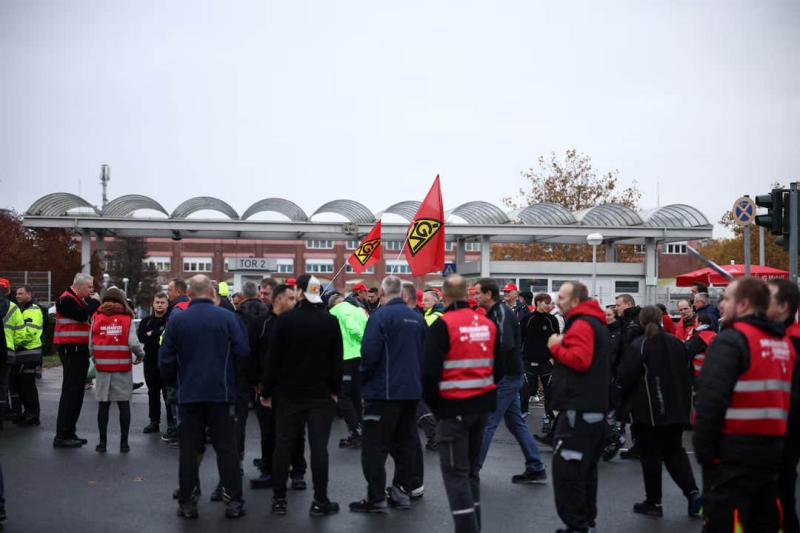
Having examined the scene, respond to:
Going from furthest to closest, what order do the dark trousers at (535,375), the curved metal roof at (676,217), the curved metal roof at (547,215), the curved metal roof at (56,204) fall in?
the curved metal roof at (547,215), the curved metal roof at (676,217), the curved metal roof at (56,204), the dark trousers at (535,375)

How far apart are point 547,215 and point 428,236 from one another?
70.2 ft

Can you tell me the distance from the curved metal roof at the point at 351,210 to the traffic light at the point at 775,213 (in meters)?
21.4

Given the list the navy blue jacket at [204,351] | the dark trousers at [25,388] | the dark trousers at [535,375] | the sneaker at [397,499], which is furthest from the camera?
the dark trousers at [25,388]

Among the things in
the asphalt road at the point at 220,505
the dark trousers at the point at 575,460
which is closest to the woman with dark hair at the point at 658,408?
the asphalt road at the point at 220,505

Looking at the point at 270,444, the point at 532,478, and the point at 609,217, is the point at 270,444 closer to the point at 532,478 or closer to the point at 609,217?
the point at 532,478

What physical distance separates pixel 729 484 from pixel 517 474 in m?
4.51

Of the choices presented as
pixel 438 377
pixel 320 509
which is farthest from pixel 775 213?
pixel 320 509

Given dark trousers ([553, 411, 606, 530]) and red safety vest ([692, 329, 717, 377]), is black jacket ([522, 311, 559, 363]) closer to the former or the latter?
red safety vest ([692, 329, 717, 377])

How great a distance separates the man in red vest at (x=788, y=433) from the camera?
548 centimetres

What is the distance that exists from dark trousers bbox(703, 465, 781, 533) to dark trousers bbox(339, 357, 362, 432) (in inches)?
258

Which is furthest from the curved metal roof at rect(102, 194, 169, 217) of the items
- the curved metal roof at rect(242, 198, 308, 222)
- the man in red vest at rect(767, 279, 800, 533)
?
the man in red vest at rect(767, 279, 800, 533)

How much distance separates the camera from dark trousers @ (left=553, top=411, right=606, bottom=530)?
250 inches

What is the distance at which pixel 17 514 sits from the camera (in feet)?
24.0

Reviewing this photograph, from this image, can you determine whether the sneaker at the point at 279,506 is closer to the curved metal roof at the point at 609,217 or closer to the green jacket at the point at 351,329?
the green jacket at the point at 351,329
